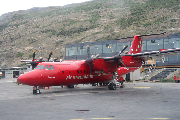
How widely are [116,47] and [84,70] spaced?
3456cm

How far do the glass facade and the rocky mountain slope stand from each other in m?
24.4

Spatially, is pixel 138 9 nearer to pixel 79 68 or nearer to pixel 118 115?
pixel 79 68

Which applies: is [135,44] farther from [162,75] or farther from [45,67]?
[162,75]

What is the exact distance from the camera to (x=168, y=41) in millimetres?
49219

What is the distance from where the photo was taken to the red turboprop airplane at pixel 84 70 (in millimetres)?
19484

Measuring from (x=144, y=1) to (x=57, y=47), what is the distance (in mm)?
68268

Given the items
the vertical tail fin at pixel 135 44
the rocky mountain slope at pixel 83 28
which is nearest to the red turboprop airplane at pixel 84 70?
the vertical tail fin at pixel 135 44

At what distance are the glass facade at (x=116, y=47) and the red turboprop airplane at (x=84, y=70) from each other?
24.7 metres

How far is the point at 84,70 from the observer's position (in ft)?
76.0

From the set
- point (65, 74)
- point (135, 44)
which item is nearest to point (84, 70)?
point (65, 74)

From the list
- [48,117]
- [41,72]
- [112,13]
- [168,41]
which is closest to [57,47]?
[112,13]

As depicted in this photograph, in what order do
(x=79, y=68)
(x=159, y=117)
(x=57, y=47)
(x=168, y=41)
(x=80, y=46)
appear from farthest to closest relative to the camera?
(x=57, y=47)
(x=80, y=46)
(x=168, y=41)
(x=79, y=68)
(x=159, y=117)

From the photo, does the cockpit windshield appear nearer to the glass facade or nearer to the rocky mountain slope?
the glass facade

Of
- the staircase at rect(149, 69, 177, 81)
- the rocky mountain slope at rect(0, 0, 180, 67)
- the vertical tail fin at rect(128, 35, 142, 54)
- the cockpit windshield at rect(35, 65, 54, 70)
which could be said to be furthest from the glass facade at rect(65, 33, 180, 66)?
the cockpit windshield at rect(35, 65, 54, 70)
